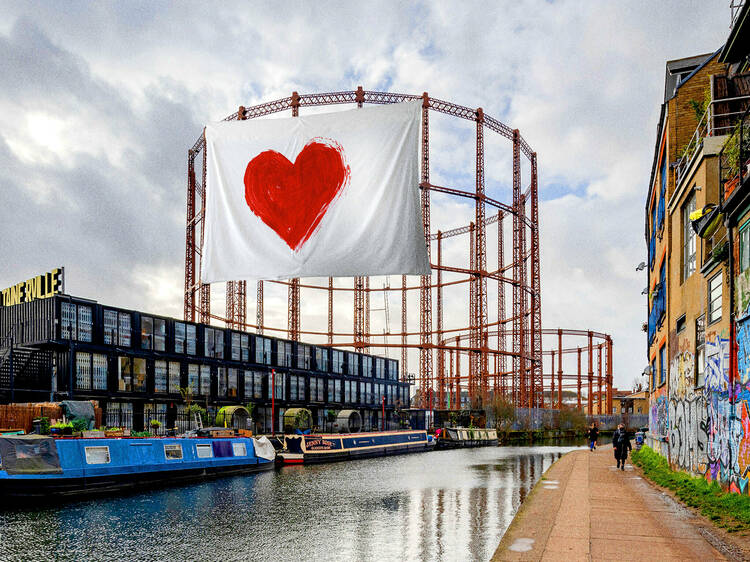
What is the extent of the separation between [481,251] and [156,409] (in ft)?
118

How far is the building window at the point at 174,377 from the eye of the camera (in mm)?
53562

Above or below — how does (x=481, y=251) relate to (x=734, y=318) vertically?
above

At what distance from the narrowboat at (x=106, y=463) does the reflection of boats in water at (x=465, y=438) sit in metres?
34.2

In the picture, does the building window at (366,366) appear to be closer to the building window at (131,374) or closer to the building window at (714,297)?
the building window at (131,374)

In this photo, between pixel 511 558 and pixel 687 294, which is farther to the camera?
pixel 687 294

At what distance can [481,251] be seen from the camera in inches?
2891

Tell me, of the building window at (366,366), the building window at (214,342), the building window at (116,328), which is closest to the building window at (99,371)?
the building window at (116,328)

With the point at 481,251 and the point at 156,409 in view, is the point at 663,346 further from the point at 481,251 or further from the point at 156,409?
the point at 481,251

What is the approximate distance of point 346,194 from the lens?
10.2m

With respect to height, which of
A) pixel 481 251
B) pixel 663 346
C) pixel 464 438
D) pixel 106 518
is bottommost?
pixel 464 438

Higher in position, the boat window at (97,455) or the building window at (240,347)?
the building window at (240,347)

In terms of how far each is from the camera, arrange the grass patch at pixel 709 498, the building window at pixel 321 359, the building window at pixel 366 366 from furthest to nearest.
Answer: the building window at pixel 366 366, the building window at pixel 321 359, the grass patch at pixel 709 498

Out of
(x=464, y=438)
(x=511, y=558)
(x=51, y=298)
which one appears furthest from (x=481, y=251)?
(x=511, y=558)

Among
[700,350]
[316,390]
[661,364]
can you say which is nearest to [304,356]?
[316,390]
